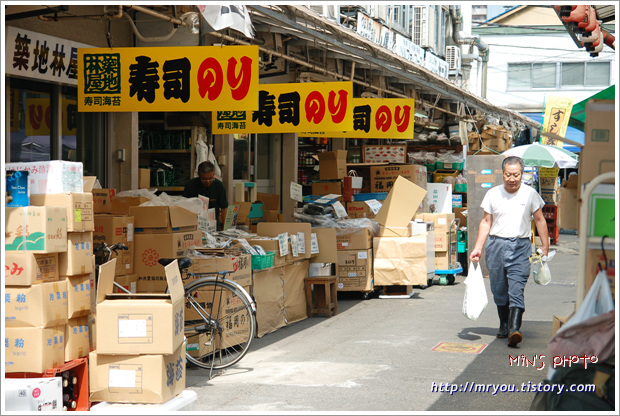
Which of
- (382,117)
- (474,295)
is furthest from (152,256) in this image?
(382,117)

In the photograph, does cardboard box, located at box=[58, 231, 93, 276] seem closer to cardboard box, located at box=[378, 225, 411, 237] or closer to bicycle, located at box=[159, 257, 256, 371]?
bicycle, located at box=[159, 257, 256, 371]

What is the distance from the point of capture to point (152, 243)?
8.16 m

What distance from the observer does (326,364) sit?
25.9 ft

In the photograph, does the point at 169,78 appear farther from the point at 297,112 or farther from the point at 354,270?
the point at 354,270

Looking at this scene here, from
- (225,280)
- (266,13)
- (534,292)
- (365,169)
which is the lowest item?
(534,292)

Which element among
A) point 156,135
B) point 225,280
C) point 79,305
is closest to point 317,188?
point 156,135

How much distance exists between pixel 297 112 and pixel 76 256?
610 centimetres

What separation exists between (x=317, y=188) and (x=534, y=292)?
4664 millimetres

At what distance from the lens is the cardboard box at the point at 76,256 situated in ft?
19.8

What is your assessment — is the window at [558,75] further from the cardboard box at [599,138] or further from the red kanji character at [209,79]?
the cardboard box at [599,138]

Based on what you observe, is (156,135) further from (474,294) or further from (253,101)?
(474,294)

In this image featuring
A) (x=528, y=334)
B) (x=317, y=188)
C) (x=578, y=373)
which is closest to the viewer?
(x=578, y=373)

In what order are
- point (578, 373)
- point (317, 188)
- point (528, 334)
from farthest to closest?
point (317, 188)
point (528, 334)
point (578, 373)

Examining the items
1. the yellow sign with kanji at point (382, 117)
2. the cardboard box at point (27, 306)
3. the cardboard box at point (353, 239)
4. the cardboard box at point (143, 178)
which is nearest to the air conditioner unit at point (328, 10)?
the yellow sign with kanji at point (382, 117)
